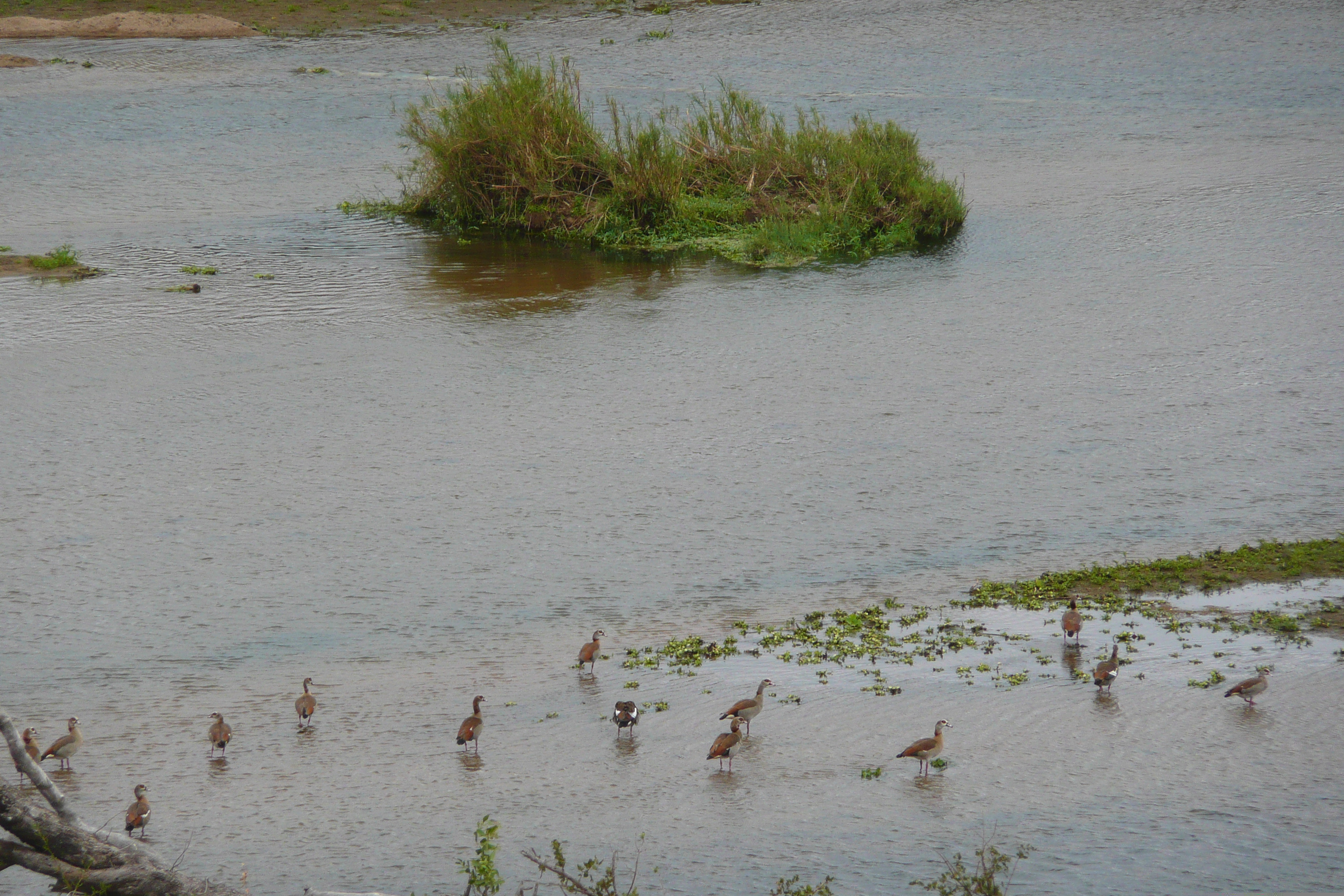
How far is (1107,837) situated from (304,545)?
24.1 ft

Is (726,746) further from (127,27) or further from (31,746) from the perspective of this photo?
(127,27)

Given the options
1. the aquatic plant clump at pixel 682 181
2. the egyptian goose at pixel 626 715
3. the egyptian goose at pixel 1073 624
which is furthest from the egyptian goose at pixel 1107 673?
the aquatic plant clump at pixel 682 181

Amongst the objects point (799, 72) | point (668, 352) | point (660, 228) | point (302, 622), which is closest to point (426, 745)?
point (302, 622)

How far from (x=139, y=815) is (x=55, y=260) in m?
17.1

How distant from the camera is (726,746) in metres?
8.24

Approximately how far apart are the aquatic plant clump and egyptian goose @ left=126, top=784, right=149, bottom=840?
1641cm

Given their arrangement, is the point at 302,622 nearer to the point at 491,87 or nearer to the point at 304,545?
the point at 304,545

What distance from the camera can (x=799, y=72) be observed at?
123 feet

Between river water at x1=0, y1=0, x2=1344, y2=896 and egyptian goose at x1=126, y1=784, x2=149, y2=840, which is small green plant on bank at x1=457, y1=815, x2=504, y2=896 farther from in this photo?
egyptian goose at x1=126, y1=784, x2=149, y2=840

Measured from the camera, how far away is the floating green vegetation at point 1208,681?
9.02 m

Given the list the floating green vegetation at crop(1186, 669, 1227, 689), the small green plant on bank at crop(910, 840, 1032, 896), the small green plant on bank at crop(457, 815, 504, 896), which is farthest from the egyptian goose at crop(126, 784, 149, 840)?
the floating green vegetation at crop(1186, 669, 1227, 689)

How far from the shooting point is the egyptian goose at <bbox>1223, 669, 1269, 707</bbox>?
8.65 meters

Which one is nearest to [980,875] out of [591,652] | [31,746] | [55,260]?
[591,652]

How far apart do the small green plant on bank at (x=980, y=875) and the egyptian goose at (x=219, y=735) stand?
4.28 m
